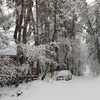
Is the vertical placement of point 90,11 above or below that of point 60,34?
above

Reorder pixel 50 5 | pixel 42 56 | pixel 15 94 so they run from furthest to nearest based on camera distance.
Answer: pixel 50 5 < pixel 42 56 < pixel 15 94

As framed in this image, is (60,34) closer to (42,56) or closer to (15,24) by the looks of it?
(15,24)

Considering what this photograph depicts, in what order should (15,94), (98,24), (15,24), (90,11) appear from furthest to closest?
(98,24) < (90,11) < (15,24) < (15,94)

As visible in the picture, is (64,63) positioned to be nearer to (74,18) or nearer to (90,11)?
(74,18)

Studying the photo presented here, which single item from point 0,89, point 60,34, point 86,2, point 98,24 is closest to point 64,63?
point 60,34

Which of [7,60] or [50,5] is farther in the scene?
[50,5]

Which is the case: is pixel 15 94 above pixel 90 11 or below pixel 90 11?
below

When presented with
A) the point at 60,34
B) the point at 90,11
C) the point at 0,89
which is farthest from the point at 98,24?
the point at 0,89

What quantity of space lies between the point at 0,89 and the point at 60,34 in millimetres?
21215

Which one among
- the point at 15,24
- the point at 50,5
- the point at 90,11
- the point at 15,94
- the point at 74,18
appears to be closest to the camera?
the point at 15,94

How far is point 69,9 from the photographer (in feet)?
100

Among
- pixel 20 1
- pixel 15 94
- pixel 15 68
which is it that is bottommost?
pixel 15 94

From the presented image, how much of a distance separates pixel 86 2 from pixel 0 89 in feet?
70.7

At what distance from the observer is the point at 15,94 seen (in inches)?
574
